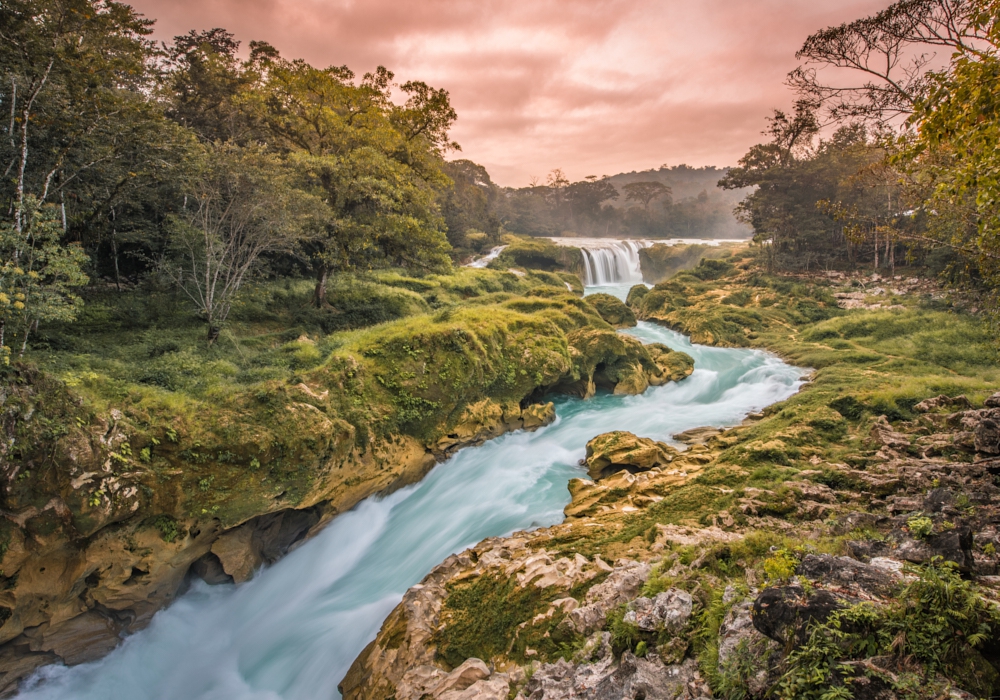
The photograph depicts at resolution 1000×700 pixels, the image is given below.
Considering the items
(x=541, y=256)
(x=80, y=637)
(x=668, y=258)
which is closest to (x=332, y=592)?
(x=80, y=637)

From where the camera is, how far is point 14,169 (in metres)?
7.86

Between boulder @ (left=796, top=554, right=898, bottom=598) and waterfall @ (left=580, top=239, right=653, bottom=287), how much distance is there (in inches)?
1679

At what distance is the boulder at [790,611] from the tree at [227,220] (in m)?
11.9

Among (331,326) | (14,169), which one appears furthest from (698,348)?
(14,169)

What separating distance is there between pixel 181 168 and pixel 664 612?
12861 millimetres

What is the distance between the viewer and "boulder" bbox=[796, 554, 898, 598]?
321 centimetres

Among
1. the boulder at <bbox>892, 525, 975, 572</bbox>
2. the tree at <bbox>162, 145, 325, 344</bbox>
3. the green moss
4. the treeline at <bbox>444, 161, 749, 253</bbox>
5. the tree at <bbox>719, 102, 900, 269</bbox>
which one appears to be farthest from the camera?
the treeline at <bbox>444, 161, 749, 253</bbox>

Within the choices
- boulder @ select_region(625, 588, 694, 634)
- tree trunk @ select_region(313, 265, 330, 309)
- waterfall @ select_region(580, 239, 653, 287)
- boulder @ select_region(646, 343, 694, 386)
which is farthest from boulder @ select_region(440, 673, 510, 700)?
waterfall @ select_region(580, 239, 653, 287)

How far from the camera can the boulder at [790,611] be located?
3.02 meters

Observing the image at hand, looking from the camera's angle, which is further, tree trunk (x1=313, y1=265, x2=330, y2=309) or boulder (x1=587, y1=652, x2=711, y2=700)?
tree trunk (x1=313, y1=265, x2=330, y2=309)

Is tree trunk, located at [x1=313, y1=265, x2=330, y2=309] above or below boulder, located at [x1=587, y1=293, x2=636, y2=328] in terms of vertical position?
above

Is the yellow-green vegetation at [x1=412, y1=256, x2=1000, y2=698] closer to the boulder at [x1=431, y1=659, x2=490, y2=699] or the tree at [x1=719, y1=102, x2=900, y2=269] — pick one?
the boulder at [x1=431, y1=659, x2=490, y2=699]

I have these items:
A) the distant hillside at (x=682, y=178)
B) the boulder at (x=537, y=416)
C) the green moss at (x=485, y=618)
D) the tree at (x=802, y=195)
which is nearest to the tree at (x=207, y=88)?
the boulder at (x=537, y=416)

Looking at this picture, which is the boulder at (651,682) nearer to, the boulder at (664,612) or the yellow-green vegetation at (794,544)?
the yellow-green vegetation at (794,544)
